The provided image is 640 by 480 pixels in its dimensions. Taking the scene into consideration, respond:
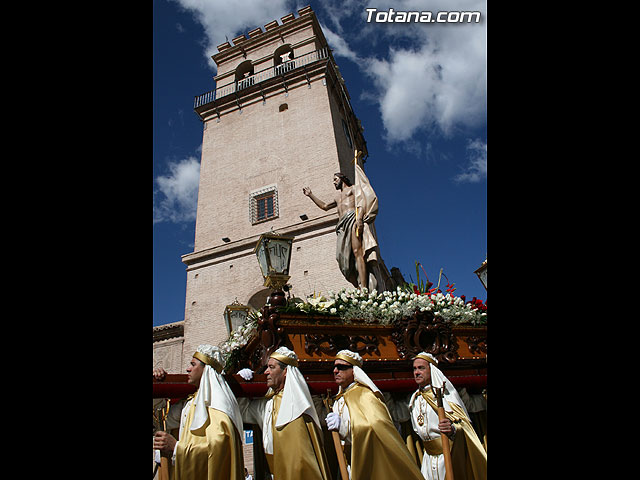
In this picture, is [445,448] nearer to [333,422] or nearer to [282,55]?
[333,422]

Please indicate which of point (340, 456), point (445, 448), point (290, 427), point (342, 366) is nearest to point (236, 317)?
point (342, 366)

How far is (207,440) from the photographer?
11.8 ft

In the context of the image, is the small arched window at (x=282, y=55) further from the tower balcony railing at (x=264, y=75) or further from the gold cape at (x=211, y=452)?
the gold cape at (x=211, y=452)

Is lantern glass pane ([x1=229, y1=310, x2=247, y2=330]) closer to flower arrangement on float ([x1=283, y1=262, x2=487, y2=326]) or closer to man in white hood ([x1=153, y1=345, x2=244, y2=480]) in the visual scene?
flower arrangement on float ([x1=283, y1=262, x2=487, y2=326])

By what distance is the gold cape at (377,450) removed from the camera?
3846 millimetres

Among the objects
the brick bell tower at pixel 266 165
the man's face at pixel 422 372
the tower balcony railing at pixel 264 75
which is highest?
the tower balcony railing at pixel 264 75

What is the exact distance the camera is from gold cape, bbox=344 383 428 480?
3.85 metres

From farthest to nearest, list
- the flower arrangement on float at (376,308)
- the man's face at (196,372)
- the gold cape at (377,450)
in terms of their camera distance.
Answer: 1. the flower arrangement on float at (376,308)
2. the man's face at (196,372)
3. the gold cape at (377,450)

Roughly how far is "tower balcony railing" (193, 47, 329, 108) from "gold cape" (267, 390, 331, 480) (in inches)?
787

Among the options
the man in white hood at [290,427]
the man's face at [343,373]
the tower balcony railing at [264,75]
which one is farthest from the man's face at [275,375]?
the tower balcony railing at [264,75]

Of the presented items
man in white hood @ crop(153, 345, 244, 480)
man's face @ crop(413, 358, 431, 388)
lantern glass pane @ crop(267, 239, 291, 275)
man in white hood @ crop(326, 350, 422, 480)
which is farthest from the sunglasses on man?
lantern glass pane @ crop(267, 239, 291, 275)

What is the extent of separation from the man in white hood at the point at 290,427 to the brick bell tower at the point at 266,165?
10.9m
